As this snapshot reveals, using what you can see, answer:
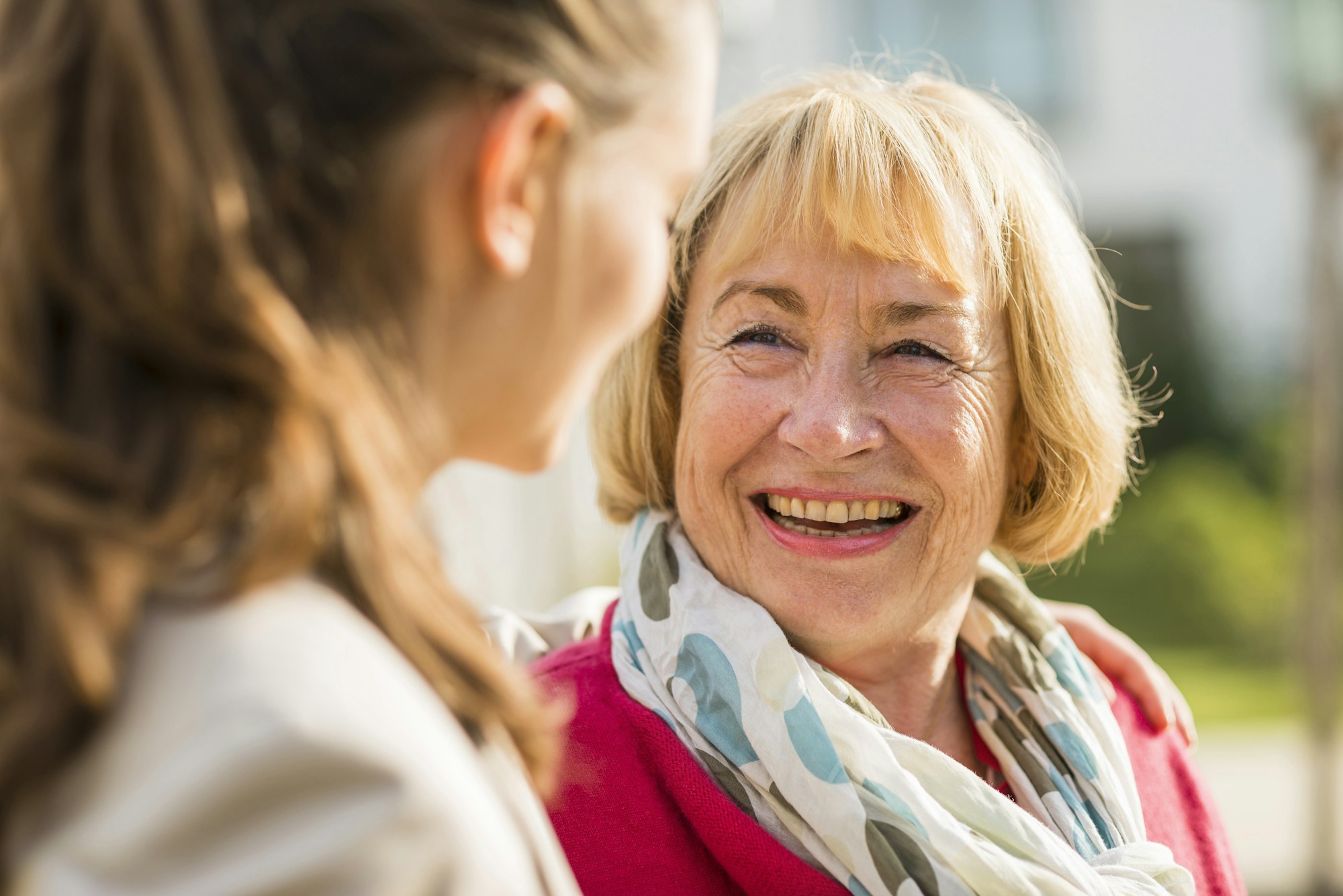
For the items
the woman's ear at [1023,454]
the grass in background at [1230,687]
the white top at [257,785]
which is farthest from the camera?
the grass in background at [1230,687]

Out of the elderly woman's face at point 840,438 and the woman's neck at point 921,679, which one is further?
the woman's neck at point 921,679

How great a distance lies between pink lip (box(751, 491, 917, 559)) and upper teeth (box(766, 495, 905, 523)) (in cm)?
2

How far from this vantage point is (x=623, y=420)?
237 cm

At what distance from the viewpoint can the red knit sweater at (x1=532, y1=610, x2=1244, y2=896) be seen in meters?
1.83

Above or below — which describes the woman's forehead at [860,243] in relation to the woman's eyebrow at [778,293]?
above

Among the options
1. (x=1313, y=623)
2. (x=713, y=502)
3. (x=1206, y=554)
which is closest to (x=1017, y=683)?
(x=713, y=502)

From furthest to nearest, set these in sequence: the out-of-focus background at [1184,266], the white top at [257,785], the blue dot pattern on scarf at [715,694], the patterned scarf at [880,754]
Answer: the out-of-focus background at [1184,266]
the blue dot pattern on scarf at [715,694]
the patterned scarf at [880,754]
the white top at [257,785]

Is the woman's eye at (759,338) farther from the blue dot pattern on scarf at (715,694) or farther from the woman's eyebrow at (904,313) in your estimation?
the blue dot pattern on scarf at (715,694)

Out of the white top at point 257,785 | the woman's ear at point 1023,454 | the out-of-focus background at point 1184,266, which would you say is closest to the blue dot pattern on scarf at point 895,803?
the woman's ear at point 1023,454

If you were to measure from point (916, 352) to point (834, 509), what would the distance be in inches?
11.9

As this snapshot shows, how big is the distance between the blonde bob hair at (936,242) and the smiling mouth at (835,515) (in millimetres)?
302

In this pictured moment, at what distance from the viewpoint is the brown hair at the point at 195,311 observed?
888 millimetres

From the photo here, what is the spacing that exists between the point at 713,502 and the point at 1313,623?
4.62 metres

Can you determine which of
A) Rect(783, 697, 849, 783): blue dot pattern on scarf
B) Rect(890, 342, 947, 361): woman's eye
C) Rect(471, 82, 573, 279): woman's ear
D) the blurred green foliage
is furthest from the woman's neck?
the blurred green foliage
